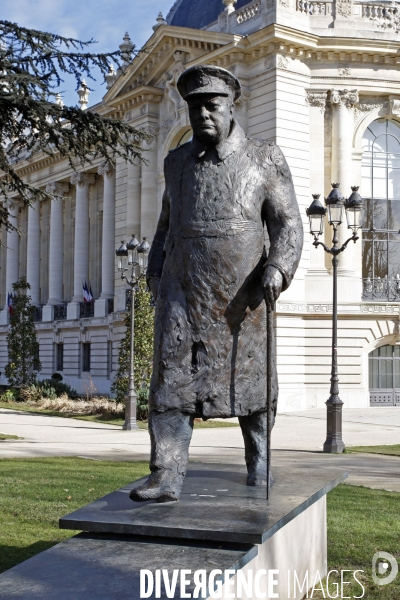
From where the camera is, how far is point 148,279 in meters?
5.70

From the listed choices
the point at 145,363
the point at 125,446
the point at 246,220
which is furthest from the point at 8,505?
the point at 145,363

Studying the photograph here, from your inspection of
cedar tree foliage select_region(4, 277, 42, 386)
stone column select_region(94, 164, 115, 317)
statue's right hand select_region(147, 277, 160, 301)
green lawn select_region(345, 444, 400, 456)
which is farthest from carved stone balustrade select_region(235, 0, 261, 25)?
statue's right hand select_region(147, 277, 160, 301)

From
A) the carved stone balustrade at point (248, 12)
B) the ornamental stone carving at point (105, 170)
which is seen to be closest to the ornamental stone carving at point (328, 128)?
the carved stone balustrade at point (248, 12)

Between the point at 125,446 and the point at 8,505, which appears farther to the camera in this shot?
the point at 125,446

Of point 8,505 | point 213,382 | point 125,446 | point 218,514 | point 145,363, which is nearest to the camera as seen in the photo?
point 218,514

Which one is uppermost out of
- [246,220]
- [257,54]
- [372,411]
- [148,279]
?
[257,54]

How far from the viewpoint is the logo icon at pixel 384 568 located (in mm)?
6391

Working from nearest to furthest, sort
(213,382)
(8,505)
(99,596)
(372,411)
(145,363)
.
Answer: (99,596), (213,382), (8,505), (145,363), (372,411)

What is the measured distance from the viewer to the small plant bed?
7414 mm

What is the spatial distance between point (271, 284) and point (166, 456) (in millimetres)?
1238

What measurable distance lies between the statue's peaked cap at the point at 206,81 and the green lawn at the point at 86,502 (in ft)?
11.9

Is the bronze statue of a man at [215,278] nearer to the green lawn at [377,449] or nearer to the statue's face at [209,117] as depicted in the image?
the statue's face at [209,117]

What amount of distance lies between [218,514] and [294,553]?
109 centimetres

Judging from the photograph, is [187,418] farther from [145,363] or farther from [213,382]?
[145,363]
